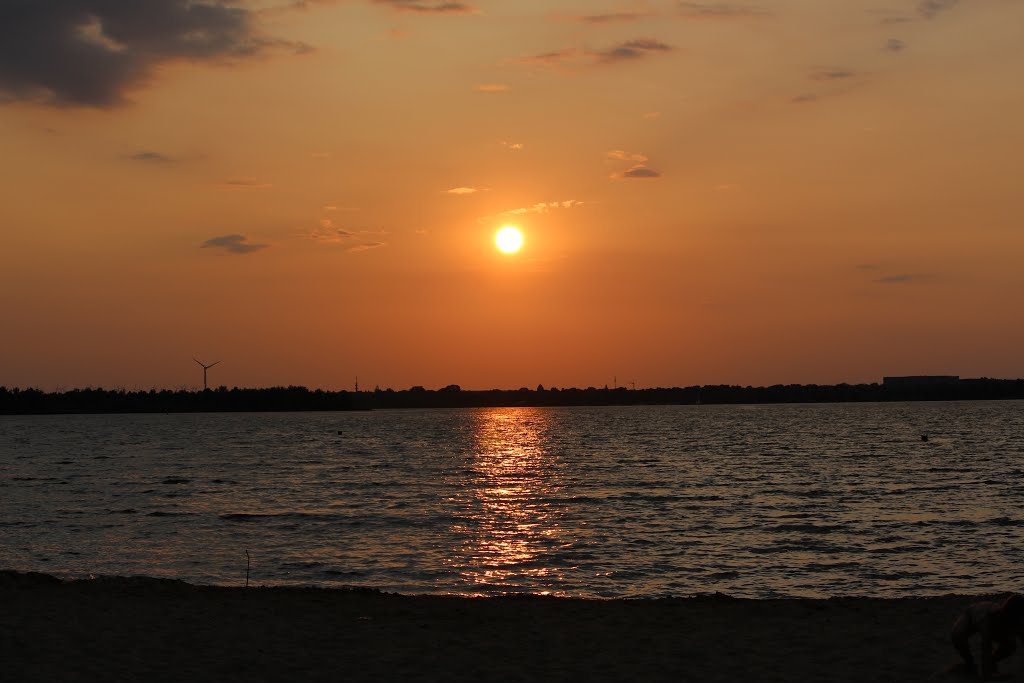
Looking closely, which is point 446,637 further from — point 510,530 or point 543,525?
point 543,525

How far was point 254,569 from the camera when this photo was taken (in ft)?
98.8

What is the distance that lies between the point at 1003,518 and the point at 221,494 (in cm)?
4138

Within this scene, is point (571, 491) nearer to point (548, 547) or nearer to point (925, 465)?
point (548, 547)

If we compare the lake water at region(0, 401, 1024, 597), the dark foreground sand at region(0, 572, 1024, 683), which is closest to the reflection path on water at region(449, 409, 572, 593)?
the lake water at region(0, 401, 1024, 597)

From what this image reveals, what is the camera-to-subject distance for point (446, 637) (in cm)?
1889

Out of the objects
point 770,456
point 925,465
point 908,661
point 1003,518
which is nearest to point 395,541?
point 908,661

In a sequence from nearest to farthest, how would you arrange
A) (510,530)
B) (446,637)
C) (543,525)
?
(446,637), (510,530), (543,525)

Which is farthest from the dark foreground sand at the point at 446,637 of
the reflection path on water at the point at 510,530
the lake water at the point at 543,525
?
the reflection path on water at the point at 510,530

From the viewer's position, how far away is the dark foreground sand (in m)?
16.2

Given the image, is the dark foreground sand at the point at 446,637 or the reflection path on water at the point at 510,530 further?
the reflection path on water at the point at 510,530

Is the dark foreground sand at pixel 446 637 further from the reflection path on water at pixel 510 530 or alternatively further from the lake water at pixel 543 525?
the reflection path on water at pixel 510 530

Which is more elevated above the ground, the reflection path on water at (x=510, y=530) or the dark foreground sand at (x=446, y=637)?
the dark foreground sand at (x=446, y=637)

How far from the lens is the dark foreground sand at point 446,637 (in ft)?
53.1

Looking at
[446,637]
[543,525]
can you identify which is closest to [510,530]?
[543,525]
